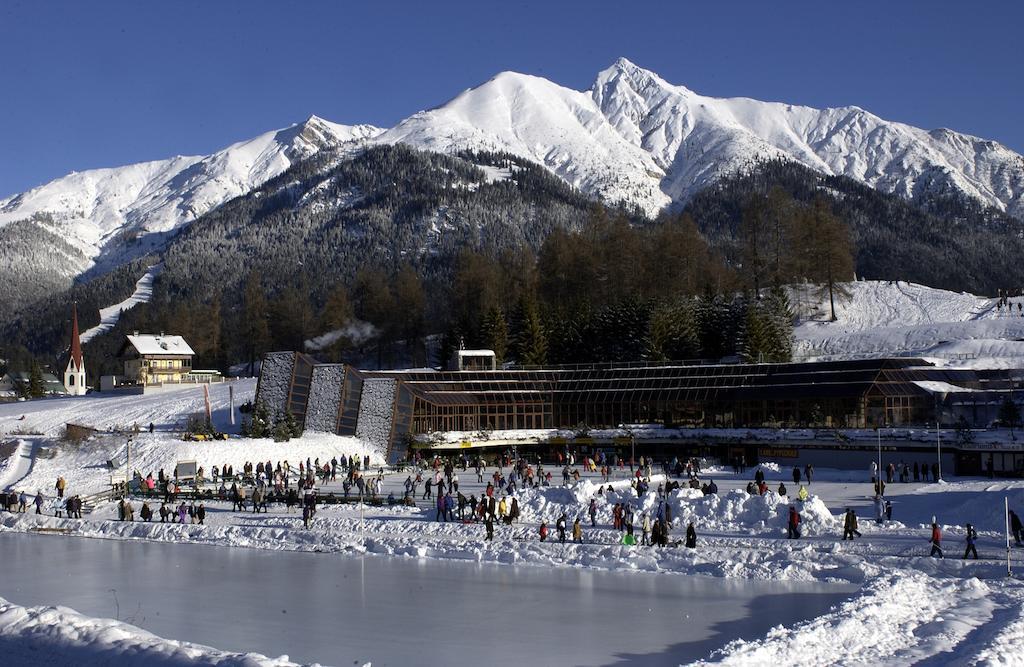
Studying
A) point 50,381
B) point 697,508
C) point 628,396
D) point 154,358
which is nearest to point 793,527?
point 697,508

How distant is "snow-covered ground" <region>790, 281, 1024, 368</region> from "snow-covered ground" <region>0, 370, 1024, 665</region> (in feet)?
89.5

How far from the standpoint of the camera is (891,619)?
65.1ft

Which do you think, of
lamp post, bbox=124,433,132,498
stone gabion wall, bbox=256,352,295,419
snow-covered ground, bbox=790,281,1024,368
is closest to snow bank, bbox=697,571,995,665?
lamp post, bbox=124,433,132,498

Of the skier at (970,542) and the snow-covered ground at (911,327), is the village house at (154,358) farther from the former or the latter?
the skier at (970,542)

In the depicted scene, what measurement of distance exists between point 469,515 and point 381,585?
1070cm

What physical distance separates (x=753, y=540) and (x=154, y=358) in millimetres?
69804

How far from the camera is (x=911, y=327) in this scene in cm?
7762

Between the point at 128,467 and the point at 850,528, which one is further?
the point at 128,467

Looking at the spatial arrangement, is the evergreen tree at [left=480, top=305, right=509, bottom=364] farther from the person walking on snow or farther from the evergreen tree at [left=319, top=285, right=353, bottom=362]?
the person walking on snow

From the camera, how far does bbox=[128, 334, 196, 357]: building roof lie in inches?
3452

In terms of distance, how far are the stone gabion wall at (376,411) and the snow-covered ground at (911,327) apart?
32082mm

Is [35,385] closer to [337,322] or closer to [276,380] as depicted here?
[337,322]

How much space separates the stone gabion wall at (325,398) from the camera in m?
57.0

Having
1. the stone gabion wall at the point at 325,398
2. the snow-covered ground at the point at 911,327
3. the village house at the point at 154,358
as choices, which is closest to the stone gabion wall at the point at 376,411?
the stone gabion wall at the point at 325,398
